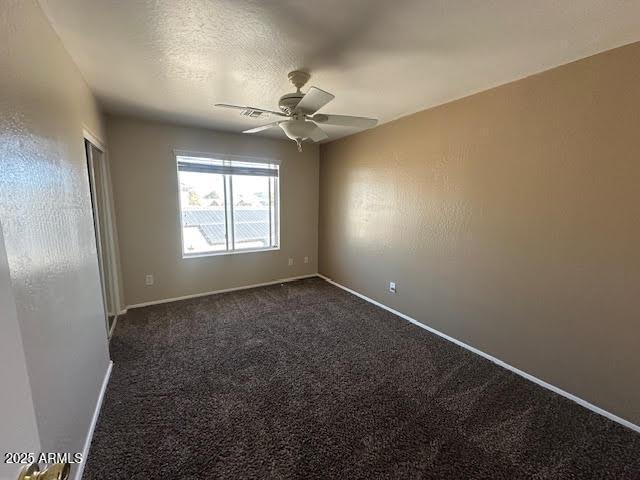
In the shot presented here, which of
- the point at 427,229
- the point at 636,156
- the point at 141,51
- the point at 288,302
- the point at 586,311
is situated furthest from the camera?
the point at 288,302

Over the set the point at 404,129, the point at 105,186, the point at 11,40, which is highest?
the point at 404,129

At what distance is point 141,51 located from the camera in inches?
70.6

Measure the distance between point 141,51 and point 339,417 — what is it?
8.85ft

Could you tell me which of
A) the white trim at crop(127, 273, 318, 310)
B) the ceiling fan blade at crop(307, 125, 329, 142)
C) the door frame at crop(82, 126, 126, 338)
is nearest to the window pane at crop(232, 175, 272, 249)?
the white trim at crop(127, 273, 318, 310)

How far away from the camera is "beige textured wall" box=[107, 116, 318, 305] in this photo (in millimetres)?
3338

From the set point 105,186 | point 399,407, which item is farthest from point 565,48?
point 105,186

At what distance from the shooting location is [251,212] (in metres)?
4.34

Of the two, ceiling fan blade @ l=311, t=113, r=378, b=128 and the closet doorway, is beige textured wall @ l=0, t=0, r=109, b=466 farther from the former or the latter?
ceiling fan blade @ l=311, t=113, r=378, b=128

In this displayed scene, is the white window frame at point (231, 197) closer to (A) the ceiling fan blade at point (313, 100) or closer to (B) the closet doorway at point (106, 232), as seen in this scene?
(B) the closet doorway at point (106, 232)

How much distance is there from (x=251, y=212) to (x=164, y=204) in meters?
1.20

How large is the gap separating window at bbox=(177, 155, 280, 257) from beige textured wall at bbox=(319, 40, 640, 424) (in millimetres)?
1920

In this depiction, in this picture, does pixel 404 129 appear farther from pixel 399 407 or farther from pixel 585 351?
pixel 399 407

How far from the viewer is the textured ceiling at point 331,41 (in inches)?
55.1

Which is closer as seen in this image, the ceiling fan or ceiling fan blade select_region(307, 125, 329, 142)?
the ceiling fan
